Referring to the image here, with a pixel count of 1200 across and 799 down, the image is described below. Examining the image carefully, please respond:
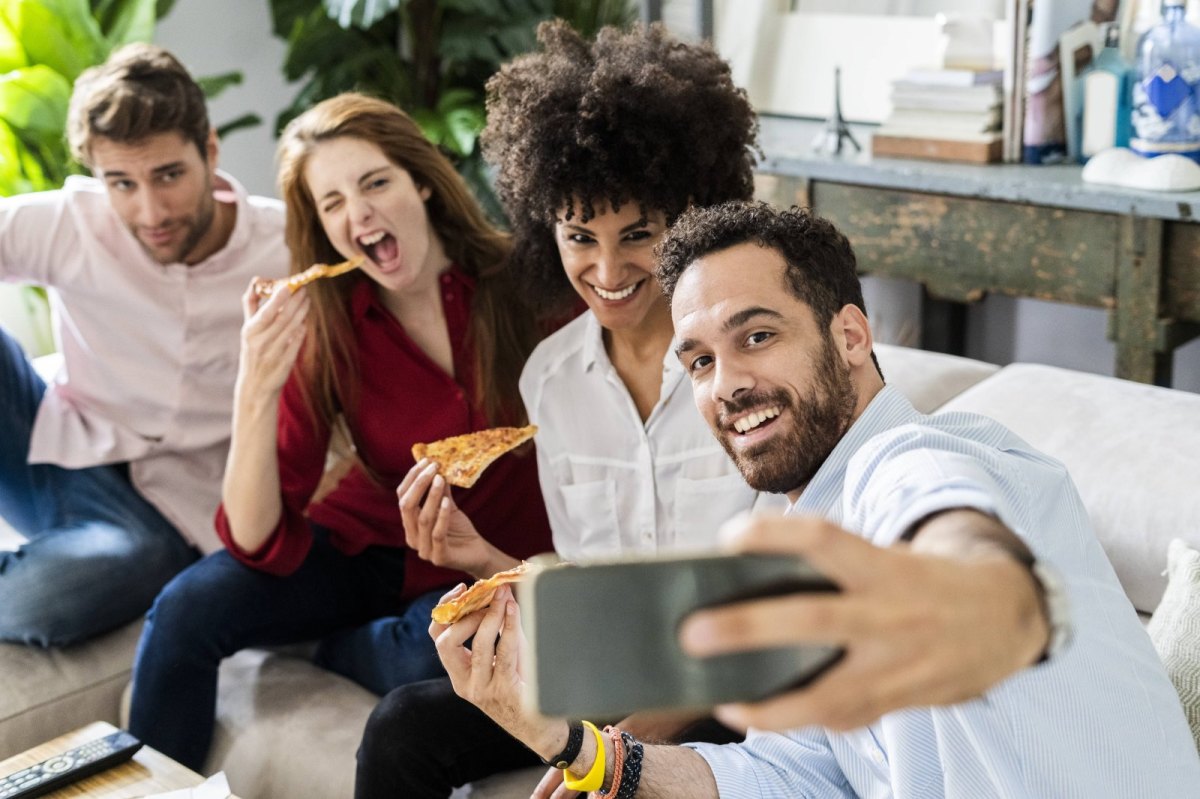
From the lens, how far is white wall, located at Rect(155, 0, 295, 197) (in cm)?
420

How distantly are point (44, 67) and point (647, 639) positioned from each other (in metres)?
3.38

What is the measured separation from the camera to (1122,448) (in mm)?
1737

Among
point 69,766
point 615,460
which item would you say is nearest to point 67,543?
point 69,766

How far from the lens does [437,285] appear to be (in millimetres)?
2229

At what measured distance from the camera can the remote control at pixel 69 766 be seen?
5.49 ft

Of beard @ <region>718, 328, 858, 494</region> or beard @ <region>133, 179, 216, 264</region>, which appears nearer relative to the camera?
beard @ <region>718, 328, 858, 494</region>

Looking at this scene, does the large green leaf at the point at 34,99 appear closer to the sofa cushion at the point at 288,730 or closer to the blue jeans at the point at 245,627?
the blue jeans at the point at 245,627

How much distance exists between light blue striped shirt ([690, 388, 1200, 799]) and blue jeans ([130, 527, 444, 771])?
97cm

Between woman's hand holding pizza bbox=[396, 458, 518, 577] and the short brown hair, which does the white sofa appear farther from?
the short brown hair

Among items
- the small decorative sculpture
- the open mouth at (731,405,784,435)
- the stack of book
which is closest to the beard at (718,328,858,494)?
the open mouth at (731,405,784,435)

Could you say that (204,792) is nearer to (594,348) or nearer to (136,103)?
(594,348)

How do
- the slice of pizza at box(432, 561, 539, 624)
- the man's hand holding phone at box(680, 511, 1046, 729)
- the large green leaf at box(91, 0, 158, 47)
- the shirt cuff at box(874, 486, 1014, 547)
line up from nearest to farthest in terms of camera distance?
the man's hand holding phone at box(680, 511, 1046, 729), the shirt cuff at box(874, 486, 1014, 547), the slice of pizza at box(432, 561, 539, 624), the large green leaf at box(91, 0, 158, 47)

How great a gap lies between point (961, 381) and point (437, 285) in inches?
33.9

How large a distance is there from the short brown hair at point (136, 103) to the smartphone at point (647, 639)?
192 centimetres
